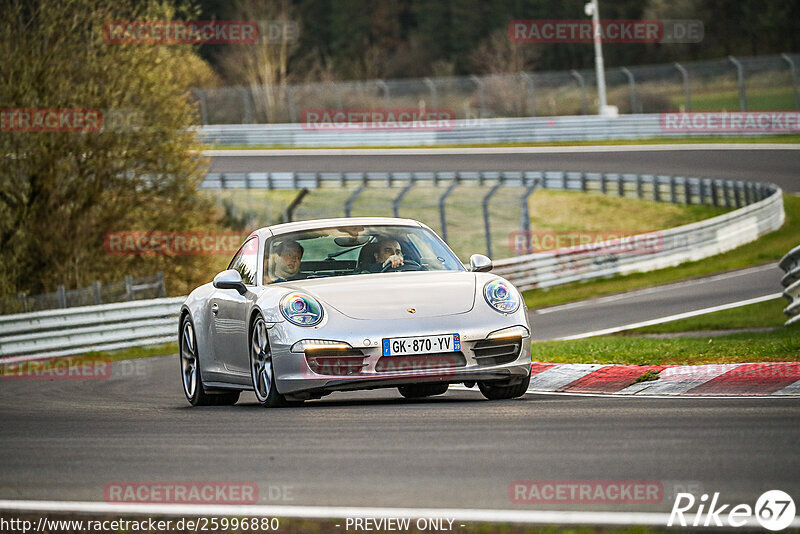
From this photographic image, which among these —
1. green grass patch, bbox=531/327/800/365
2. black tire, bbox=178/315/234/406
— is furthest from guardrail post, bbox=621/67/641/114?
black tire, bbox=178/315/234/406

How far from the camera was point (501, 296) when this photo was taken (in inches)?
376

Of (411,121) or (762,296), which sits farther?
(411,121)

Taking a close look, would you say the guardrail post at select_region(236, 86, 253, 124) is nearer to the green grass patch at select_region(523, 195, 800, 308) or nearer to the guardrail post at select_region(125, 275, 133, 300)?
the green grass patch at select_region(523, 195, 800, 308)

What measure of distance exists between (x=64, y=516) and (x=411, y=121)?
48.2 m

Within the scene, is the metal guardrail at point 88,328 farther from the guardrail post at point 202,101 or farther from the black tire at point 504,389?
the guardrail post at point 202,101

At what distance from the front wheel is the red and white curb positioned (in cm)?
216

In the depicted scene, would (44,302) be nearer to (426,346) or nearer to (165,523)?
(426,346)

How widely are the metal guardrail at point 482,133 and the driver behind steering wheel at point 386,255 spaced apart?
3638 cm

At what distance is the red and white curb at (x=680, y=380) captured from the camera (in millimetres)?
9062

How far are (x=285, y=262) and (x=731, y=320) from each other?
10508 millimetres

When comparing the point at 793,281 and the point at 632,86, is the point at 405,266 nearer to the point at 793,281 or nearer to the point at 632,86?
the point at 793,281

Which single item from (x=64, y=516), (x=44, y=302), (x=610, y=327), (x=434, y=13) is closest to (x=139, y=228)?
(x=44, y=302)

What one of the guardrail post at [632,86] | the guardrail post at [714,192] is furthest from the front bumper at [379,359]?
the guardrail post at [632,86]

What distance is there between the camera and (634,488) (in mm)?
5453
